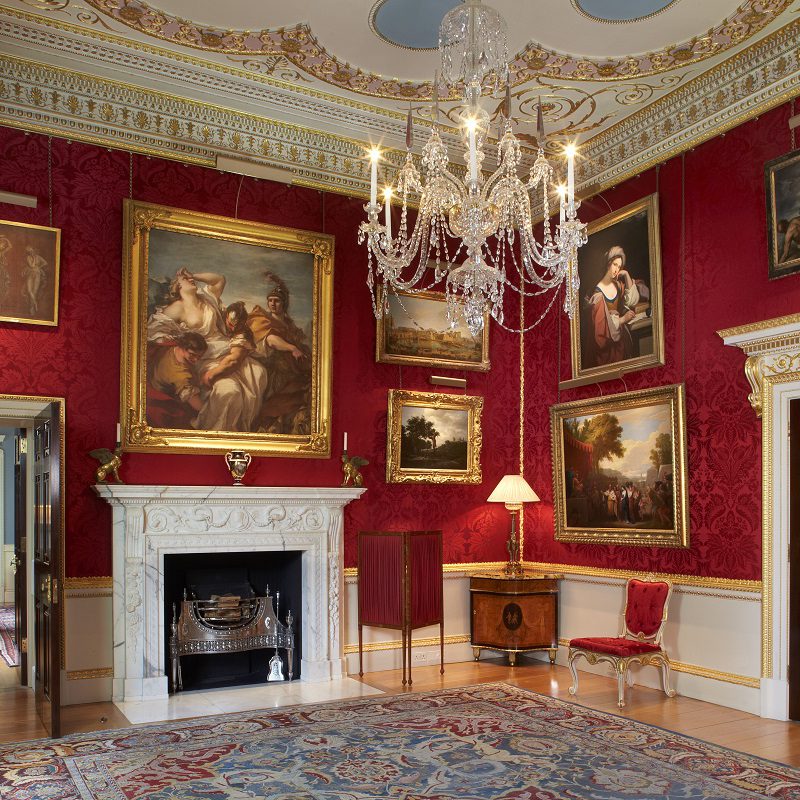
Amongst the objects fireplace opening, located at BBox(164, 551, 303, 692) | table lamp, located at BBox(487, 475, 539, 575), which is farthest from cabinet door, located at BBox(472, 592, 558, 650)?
fireplace opening, located at BBox(164, 551, 303, 692)

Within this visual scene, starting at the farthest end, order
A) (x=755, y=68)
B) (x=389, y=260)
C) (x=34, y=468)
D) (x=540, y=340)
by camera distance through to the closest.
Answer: (x=540, y=340), (x=34, y=468), (x=755, y=68), (x=389, y=260)

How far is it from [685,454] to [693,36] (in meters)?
3.54

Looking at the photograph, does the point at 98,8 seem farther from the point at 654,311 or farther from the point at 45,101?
the point at 654,311

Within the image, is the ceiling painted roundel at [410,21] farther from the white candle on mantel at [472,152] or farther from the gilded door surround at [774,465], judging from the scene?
the gilded door surround at [774,465]

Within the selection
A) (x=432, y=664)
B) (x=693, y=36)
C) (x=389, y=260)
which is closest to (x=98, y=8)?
(x=389, y=260)

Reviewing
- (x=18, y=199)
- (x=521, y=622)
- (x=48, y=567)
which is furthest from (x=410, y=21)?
(x=521, y=622)

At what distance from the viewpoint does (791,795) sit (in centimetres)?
483

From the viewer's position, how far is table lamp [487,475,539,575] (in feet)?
29.4

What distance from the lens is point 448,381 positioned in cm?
934

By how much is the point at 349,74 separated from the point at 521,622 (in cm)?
566

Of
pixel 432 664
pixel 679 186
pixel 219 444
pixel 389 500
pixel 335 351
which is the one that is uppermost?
pixel 679 186

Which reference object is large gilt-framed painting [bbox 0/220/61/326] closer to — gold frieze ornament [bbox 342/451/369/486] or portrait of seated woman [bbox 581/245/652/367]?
gold frieze ornament [bbox 342/451/369/486]

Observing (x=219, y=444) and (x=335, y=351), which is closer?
(x=219, y=444)

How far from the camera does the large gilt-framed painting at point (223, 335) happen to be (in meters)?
7.78
